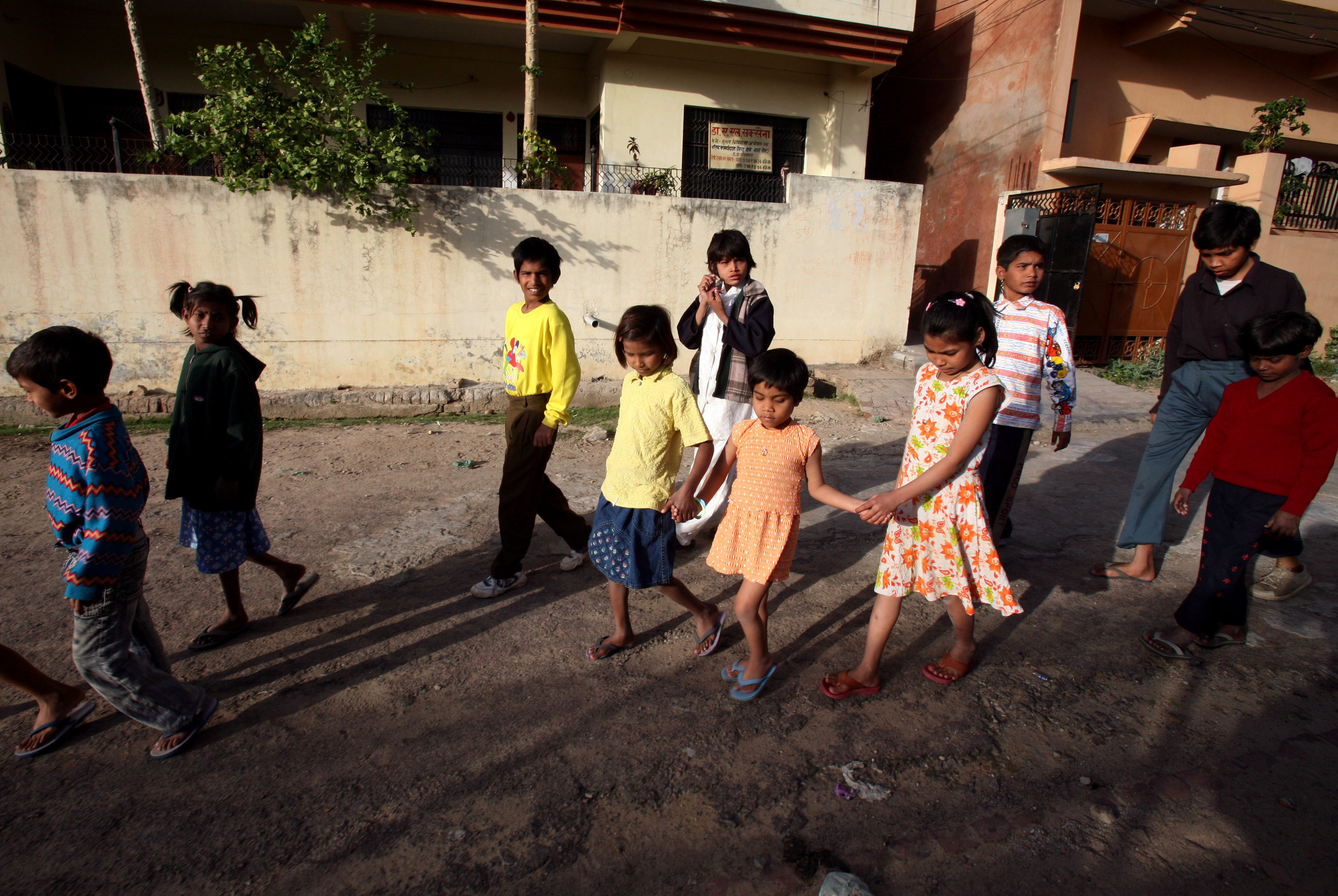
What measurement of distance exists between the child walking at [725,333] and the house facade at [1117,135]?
7303 millimetres

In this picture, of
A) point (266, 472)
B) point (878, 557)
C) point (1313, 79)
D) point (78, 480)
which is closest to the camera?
point (78, 480)

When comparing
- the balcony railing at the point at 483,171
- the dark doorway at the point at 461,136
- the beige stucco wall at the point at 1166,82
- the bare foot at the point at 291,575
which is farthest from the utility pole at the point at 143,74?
the beige stucco wall at the point at 1166,82

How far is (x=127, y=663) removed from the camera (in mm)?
2229

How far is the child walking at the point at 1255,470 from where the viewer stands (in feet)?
8.76

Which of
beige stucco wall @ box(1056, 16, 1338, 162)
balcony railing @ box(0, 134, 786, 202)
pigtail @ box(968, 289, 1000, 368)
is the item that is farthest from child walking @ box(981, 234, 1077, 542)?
beige stucco wall @ box(1056, 16, 1338, 162)

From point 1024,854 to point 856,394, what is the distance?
20.6ft

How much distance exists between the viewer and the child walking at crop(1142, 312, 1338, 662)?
2.67 meters

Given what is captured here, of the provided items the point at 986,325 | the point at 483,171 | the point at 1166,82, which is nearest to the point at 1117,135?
the point at 1166,82

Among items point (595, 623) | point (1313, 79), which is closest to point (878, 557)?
point (595, 623)

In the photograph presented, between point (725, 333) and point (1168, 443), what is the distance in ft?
7.58

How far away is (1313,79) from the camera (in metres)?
A: 12.7

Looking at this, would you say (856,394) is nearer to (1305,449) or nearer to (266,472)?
(1305,449)

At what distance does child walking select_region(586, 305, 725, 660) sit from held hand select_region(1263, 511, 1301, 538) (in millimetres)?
2161

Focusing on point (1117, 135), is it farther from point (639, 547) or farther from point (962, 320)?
point (639, 547)
